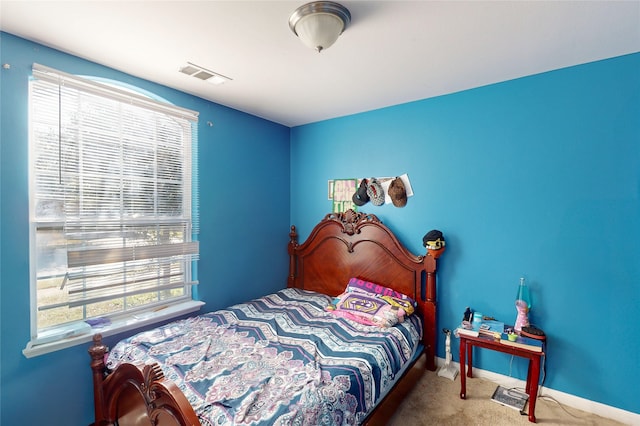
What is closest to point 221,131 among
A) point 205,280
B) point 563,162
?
point 205,280

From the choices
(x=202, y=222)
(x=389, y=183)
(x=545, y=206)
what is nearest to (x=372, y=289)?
(x=389, y=183)

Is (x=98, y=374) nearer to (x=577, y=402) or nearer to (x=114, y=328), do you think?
(x=114, y=328)

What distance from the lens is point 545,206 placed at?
2197 millimetres

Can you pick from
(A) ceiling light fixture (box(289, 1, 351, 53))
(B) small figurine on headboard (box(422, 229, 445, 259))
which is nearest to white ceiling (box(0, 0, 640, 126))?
(A) ceiling light fixture (box(289, 1, 351, 53))

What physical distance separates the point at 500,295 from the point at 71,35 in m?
3.51

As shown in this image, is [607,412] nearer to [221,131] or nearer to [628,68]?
[628,68]

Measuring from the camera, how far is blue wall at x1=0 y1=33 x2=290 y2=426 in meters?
1.68

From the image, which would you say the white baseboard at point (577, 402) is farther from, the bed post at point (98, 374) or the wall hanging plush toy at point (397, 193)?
the bed post at point (98, 374)

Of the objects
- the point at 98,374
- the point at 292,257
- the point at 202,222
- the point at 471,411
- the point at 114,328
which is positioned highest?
the point at 202,222

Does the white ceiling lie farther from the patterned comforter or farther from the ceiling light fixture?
the patterned comforter

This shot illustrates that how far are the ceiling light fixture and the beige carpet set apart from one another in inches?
96.2

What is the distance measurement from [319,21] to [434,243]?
1.89m

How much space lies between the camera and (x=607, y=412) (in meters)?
1.99

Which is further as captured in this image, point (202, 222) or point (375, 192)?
point (375, 192)
